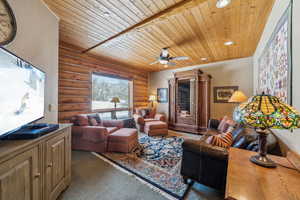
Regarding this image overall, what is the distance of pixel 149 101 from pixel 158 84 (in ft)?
3.37

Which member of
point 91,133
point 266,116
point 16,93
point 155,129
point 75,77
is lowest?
point 155,129

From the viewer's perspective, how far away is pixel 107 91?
454 cm

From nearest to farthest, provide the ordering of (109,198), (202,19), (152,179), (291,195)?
1. (291,195)
2. (109,198)
3. (152,179)
4. (202,19)

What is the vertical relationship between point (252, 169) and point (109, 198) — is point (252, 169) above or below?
above

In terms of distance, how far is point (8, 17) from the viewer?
1.27 m

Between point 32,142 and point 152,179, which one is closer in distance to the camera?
point 32,142

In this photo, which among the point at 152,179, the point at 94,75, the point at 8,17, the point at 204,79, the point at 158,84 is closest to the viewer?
the point at 8,17

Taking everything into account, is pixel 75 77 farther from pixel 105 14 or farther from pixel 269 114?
pixel 269 114

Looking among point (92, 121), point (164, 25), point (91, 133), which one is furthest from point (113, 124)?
point (164, 25)

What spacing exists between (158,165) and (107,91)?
10.8 feet

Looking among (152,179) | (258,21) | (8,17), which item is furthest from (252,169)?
(8,17)

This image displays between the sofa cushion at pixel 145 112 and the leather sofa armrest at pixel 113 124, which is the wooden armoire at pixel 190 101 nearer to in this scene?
the sofa cushion at pixel 145 112

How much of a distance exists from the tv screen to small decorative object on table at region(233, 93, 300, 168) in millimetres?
1969

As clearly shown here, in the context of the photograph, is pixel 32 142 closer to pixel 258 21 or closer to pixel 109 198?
pixel 109 198
